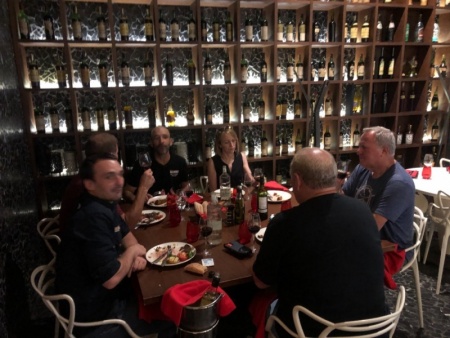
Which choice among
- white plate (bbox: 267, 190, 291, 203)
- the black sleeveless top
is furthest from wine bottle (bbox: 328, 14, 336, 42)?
white plate (bbox: 267, 190, 291, 203)

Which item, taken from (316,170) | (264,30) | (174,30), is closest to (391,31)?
(264,30)

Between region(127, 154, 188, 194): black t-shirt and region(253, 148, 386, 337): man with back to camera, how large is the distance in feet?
5.95

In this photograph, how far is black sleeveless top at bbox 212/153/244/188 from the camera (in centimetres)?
313

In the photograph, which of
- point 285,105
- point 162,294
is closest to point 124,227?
point 162,294

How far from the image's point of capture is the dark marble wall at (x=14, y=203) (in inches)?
75.8

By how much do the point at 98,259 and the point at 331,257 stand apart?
3.03 feet

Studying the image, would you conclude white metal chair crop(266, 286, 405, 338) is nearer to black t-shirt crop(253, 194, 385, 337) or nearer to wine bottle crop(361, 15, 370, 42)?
black t-shirt crop(253, 194, 385, 337)

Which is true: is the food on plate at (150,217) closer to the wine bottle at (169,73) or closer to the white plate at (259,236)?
the white plate at (259,236)

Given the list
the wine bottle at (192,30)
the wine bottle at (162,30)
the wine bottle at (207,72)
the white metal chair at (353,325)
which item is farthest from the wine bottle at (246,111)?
the white metal chair at (353,325)

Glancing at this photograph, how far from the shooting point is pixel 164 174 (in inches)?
123

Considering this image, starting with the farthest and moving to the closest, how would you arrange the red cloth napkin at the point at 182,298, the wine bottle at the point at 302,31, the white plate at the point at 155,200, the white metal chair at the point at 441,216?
the wine bottle at the point at 302,31 < the white metal chair at the point at 441,216 < the white plate at the point at 155,200 < the red cloth napkin at the point at 182,298

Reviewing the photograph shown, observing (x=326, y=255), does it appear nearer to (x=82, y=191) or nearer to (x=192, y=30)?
(x=82, y=191)

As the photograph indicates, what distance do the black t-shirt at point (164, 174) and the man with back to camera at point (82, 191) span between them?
0.69 meters

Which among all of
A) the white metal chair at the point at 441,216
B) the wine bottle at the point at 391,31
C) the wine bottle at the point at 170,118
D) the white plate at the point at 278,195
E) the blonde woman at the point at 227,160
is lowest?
the white metal chair at the point at 441,216
